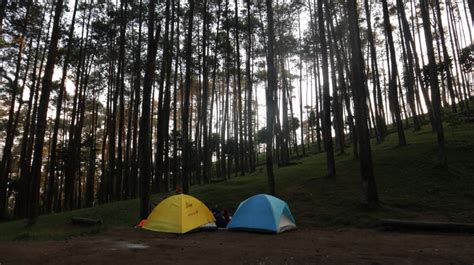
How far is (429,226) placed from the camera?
28.8ft

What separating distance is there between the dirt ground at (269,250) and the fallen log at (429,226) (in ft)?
1.37

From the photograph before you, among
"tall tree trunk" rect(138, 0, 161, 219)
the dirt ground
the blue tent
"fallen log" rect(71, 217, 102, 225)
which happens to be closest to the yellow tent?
the dirt ground

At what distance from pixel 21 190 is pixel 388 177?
22.8 metres

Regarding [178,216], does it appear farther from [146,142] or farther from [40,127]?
[40,127]

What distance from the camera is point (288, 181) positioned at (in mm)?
17297

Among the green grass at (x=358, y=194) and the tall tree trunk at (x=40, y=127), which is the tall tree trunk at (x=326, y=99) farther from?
the tall tree trunk at (x=40, y=127)

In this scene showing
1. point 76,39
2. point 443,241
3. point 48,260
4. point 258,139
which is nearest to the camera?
point 48,260

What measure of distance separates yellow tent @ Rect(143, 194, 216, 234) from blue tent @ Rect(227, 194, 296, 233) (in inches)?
46.0

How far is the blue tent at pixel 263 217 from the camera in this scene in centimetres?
928

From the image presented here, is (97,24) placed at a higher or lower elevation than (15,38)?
higher

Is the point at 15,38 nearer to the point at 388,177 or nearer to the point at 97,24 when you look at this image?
the point at 97,24

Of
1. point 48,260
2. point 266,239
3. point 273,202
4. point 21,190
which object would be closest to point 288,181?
point 273,202

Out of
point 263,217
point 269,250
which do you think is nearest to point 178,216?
point 263,217

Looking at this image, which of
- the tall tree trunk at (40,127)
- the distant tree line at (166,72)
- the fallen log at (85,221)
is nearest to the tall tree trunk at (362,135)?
the distant tree line at (166,72)
